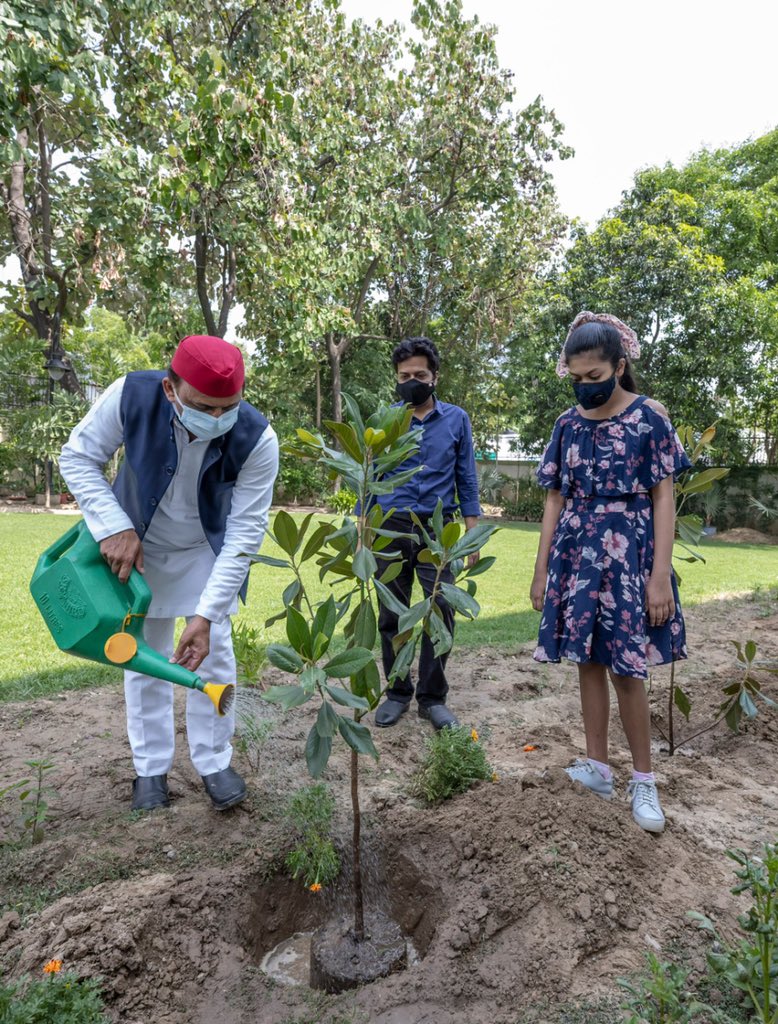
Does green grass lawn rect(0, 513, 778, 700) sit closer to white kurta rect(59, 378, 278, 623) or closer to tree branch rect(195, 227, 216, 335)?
white kurta rect(59, 378, 278, 623)

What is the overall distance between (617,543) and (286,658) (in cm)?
133

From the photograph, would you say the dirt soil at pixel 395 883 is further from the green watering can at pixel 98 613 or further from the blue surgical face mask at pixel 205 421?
the blue surgical face mask at pixel 205 421

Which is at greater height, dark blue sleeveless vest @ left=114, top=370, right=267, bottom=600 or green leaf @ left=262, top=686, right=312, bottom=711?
dark blue sleeveless vest @ left=114, top=370, right=267, bottom=600

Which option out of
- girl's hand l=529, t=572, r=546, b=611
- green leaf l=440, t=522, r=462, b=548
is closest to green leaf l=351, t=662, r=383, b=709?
green leaf l=440, t=522, r=462, b=548

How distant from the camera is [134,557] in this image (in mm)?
2244

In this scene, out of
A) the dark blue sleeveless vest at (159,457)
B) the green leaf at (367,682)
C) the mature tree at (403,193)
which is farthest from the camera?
the mature tree at (403,193)

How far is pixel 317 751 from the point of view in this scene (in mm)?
1744

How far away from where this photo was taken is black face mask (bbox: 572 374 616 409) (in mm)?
2447

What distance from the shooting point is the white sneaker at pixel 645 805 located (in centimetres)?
236

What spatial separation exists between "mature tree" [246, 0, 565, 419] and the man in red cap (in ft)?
23.3

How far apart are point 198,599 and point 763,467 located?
17736 mm

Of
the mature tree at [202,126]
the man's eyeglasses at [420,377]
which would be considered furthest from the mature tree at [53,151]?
the man's eyeglasses at [420,377]

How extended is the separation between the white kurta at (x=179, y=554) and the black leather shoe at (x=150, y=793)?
0.03 meters

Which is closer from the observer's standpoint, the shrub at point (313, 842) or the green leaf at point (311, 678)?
the green leaf at point (311, 678)
